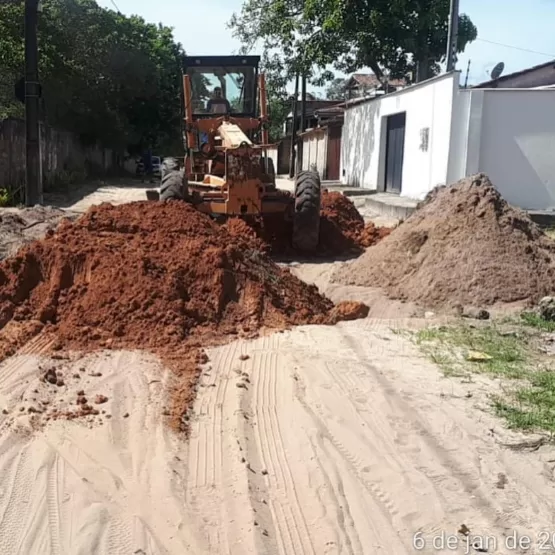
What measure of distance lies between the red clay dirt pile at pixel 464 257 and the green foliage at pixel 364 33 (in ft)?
47.1

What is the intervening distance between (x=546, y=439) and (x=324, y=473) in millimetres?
1540

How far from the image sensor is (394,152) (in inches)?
946

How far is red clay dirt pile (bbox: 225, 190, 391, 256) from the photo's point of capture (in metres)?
12.7

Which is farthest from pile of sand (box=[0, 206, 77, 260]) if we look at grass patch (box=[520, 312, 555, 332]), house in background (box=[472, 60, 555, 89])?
house in background (box=[472, 60, 555, 89])

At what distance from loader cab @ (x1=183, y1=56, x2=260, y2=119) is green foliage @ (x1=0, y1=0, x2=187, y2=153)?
9.57 metres

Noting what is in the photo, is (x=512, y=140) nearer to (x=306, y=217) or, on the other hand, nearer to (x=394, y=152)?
(x=394, y=152)

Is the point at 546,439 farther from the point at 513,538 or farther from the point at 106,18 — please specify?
the point at 106,18

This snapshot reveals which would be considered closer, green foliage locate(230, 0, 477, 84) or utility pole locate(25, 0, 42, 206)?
utility pole locate(25, 0, 42, 206)

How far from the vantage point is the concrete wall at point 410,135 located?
18.5 metres

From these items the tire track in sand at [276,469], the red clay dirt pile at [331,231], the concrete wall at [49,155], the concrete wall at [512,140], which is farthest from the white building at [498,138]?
the tire track in sand at [276,469]

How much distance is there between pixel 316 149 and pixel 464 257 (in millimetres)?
30543

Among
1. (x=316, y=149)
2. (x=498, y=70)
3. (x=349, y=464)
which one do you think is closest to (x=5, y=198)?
(x=349, y=464)

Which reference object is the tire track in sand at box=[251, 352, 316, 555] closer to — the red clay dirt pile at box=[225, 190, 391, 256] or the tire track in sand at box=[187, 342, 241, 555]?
the tire track in sand at box=[187, 342, 241, 555]

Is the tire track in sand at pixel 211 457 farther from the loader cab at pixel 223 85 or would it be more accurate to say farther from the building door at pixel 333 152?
the building door at pixel 333 152
